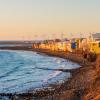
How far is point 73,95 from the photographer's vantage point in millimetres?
18656

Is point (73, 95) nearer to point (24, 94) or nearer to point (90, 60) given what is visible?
point (24, 94)

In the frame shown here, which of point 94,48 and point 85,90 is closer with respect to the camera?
point 85,90

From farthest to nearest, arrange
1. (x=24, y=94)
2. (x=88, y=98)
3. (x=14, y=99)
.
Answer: (x=24, y=94)
(x=14, y=99)
(x=88, y=98)

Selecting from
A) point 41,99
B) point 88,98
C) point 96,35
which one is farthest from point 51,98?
point 96,35

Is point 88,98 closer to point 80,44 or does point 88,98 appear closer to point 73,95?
point 73,95

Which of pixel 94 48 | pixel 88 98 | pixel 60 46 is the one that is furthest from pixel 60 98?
pixel 60 46

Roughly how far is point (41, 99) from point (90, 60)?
3597 cm

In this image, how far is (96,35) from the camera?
83.3m

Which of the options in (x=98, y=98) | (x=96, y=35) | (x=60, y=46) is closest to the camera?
(x=98, y=98)

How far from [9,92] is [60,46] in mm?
81444

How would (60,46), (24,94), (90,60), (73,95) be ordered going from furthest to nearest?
1. (60,46)
2. (90,60)
3. (24,94)
4. (73,95)

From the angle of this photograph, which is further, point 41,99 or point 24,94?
point 24,94

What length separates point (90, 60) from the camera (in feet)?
181

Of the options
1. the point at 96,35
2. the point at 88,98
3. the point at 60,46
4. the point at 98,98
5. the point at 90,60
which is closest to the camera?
the point at 98,98
